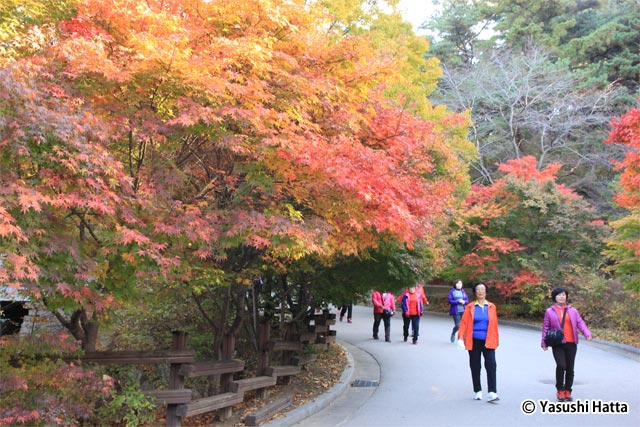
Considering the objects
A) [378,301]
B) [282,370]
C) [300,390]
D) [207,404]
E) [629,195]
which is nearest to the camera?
[207,404]

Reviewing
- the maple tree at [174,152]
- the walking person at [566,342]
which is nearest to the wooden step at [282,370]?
the maple tree at [174,152]

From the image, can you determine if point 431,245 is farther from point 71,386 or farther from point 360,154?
point 71,386

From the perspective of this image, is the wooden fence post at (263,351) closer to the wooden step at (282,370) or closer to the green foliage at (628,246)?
the wooden step at (282,370)

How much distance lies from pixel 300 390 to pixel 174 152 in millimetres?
4348

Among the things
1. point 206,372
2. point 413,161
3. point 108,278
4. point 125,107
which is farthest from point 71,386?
point 413,161

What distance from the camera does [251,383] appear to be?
24.9 ft

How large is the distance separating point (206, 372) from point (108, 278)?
2171 millimetres

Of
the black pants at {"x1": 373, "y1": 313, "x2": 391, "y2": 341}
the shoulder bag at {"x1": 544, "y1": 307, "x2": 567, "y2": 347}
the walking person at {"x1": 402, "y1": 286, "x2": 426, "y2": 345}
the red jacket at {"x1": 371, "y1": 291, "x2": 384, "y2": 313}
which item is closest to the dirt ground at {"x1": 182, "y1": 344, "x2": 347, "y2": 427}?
the walking person at {"x1": 402, "y1": 286, "x2": 426, "y2": 345}

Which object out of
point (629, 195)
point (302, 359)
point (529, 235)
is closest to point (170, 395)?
point (302, 359)

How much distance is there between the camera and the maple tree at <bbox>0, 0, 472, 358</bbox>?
4.46m

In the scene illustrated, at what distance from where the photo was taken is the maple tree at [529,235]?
2091cm

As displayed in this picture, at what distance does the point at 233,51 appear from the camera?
5.64 m

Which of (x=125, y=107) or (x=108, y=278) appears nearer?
(x=108, y=278)

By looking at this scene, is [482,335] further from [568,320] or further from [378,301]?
[378,301]
